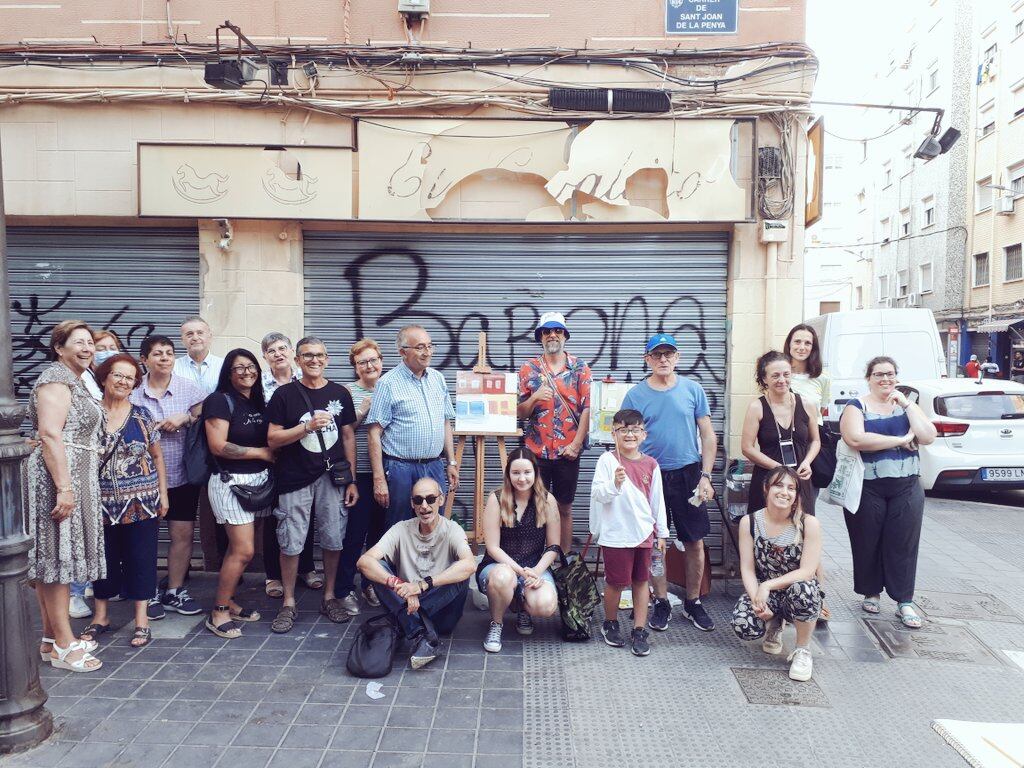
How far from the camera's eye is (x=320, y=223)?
612 cm

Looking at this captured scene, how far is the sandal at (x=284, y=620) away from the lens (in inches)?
187

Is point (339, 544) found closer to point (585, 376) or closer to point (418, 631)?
point (418, 631)

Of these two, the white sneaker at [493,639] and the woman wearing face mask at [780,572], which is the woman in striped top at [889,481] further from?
the white sneaker at [493,639]

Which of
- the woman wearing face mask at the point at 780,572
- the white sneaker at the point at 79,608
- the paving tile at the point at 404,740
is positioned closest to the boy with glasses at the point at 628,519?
the woman wearing face mask at the point at 780,572

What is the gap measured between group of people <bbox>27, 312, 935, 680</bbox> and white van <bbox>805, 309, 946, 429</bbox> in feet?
19.0

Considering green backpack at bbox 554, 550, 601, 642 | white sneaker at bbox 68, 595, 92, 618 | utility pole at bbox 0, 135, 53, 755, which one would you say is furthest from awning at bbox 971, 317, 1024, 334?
utility pole at bbox 0, 135, 53, 755

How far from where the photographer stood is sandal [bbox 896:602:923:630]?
4906 mm

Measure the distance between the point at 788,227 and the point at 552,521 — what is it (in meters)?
3.18

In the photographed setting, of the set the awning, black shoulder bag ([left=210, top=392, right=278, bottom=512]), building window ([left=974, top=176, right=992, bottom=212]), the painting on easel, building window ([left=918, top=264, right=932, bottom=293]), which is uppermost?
building window ([left=974, top=176, right=992, bottom=212])

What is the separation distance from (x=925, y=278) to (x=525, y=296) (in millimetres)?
28555

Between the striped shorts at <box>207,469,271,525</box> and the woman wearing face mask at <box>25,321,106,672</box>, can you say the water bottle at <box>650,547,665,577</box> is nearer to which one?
the striped shorts at <box>207,469,271,525</box>

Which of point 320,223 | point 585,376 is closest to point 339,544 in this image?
point 585,376

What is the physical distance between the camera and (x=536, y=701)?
3.85m

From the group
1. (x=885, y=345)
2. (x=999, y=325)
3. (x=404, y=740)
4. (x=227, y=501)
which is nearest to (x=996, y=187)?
(x=999, y=325)
